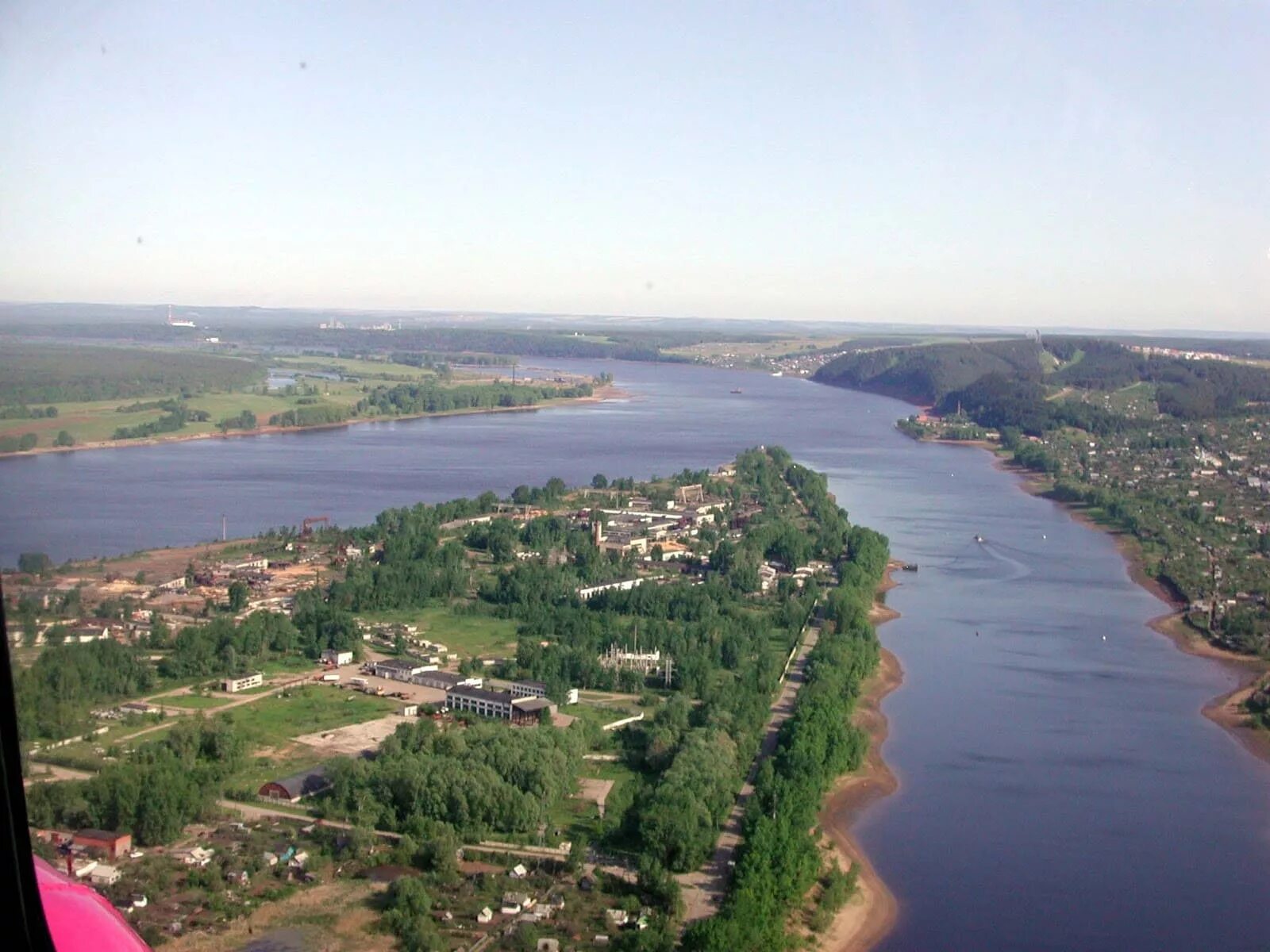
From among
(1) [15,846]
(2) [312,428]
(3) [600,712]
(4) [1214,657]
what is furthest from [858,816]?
(2) [312,428]

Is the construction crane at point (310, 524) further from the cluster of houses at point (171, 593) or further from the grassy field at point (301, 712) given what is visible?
the grassy field at point (301, 712)

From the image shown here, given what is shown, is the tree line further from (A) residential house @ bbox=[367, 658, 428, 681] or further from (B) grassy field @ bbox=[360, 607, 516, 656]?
(B) grassy field @ bbox=[360, 607, 516, 656]

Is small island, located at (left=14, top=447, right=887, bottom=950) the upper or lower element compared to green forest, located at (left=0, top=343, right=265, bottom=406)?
lower

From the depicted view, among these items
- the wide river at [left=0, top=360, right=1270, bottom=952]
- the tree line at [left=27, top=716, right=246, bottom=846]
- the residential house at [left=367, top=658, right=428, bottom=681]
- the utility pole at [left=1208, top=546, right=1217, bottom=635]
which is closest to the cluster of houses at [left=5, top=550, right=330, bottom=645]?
the wide river at [left=0, top=360, right=1270, bottom=952]

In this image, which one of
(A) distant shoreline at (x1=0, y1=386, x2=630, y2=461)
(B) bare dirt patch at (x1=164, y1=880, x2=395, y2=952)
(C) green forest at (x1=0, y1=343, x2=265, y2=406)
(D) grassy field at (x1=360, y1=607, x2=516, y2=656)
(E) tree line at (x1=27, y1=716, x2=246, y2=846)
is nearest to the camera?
(B) bare dirt patch at (x1=164, y1=880, x2=395, y2=952)

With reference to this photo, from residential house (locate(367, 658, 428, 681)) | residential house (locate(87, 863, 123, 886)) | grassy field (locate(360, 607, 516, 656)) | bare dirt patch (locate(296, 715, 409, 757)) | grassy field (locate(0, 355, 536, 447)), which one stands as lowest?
grassy field (locate(360, 607, 516, 656))

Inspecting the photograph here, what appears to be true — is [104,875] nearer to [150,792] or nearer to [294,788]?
[150,792]
